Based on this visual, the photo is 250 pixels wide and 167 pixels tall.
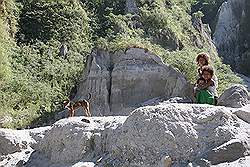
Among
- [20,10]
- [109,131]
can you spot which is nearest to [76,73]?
[20,10]

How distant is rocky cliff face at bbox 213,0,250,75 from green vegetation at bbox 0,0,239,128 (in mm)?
9652

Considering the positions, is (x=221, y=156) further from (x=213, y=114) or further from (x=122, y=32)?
(x=122, y=32)

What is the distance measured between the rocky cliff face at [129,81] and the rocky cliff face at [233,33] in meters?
18.1

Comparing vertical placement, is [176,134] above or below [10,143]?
above

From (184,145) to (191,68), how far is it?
727 inches

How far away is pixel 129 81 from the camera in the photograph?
22.2 meters

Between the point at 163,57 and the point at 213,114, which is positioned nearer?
the point at 213,114

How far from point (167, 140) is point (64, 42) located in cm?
2167

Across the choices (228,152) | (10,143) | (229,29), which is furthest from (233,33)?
(228,152)

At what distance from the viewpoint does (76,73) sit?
23938mm

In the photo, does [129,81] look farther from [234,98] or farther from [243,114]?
[243,114]

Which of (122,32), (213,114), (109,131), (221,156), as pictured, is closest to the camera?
(221,156)

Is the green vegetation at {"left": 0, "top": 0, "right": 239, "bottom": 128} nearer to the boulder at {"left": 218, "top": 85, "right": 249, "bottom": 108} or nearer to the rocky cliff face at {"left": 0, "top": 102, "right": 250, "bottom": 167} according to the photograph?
the boulder at {"left": 218, "top": 85, "right": 249, "bottom": 108}

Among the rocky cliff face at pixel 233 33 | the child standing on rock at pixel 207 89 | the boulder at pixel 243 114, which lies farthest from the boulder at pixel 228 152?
the rocky cliff face at pixel 233 33
